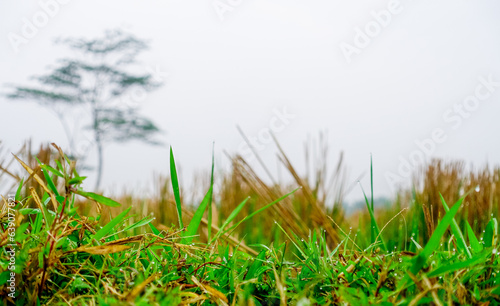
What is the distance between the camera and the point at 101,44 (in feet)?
65.6

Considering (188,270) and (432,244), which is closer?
(432,244)

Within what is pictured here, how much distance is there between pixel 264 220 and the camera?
3480mm

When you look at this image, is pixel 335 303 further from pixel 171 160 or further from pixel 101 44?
pixel 101 44

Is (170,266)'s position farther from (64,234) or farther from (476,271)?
(476,271)

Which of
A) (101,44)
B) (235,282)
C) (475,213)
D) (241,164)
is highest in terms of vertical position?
(101,44)

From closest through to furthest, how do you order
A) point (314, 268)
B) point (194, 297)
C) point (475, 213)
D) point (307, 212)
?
point (194, 297) → point (314, 268) → point (307, 212) → point (475, 213)

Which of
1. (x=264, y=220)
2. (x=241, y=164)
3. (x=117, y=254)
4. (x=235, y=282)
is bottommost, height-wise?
(x=264, y=220)

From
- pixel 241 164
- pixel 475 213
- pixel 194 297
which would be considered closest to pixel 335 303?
pixel 194 297

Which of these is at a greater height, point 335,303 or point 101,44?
point 101,44

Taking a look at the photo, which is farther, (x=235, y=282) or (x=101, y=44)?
(x=101, y=44)

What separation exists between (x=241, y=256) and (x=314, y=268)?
256 millimetres

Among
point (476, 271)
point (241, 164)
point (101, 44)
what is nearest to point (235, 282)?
point (476, 271)

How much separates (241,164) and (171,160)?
1.58 feet

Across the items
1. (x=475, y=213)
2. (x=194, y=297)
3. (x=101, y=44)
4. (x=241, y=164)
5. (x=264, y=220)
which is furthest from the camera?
(x=101, y=44)
